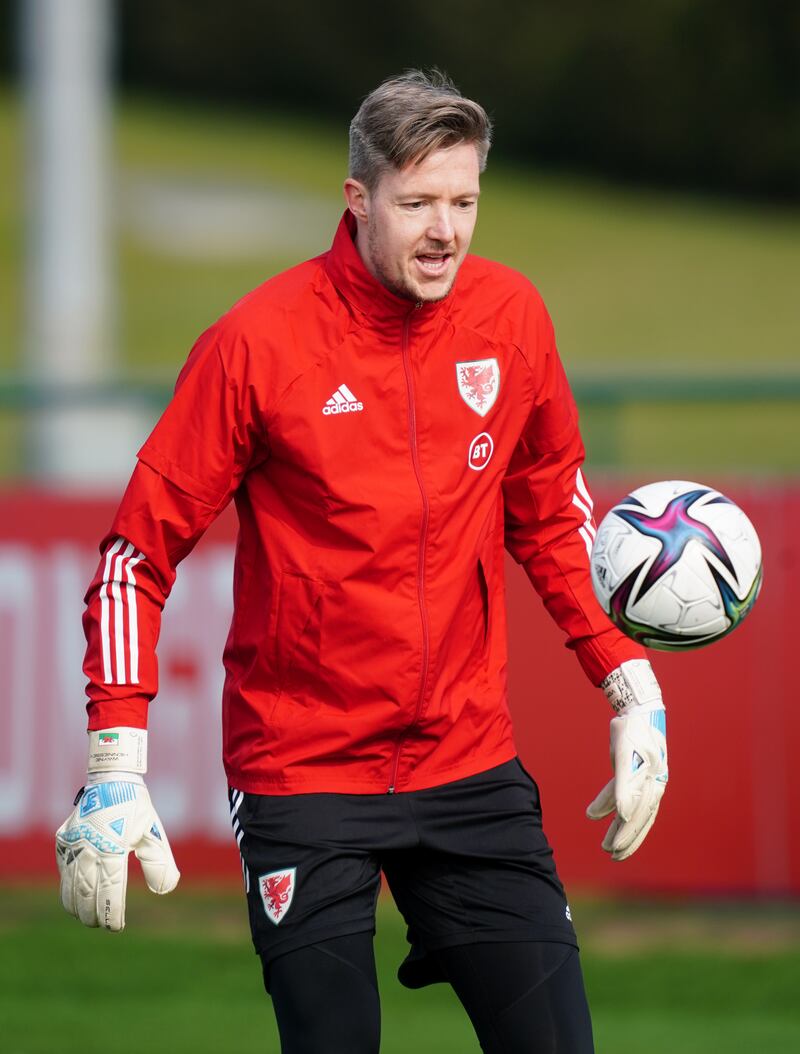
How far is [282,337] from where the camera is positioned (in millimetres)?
3793

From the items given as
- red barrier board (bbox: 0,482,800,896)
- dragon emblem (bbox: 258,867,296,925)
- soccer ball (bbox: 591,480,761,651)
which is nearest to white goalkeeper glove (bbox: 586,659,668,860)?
soccer ball (bbox: 591,480,761,651)

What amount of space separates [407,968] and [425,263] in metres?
1.48

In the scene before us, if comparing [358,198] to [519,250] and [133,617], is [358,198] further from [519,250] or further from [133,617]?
[519,250]

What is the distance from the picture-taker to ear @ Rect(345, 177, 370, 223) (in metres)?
3.82

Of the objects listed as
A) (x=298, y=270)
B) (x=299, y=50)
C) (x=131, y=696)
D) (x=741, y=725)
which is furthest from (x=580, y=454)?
(x=299, y=50)

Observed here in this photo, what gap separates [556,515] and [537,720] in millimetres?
3275

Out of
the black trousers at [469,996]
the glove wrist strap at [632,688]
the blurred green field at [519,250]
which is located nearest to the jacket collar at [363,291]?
the glove wrist strap at [632,688]

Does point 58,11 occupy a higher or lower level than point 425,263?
higher

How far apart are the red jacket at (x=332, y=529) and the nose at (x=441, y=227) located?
17 cm

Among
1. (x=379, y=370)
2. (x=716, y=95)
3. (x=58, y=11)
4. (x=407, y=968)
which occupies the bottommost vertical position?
(x=407, y=968)

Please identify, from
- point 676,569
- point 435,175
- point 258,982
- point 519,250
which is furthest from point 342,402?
point 519,250

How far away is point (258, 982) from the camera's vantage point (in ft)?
22.3

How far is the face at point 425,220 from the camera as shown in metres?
3.72

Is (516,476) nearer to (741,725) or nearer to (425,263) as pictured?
(425,263)
